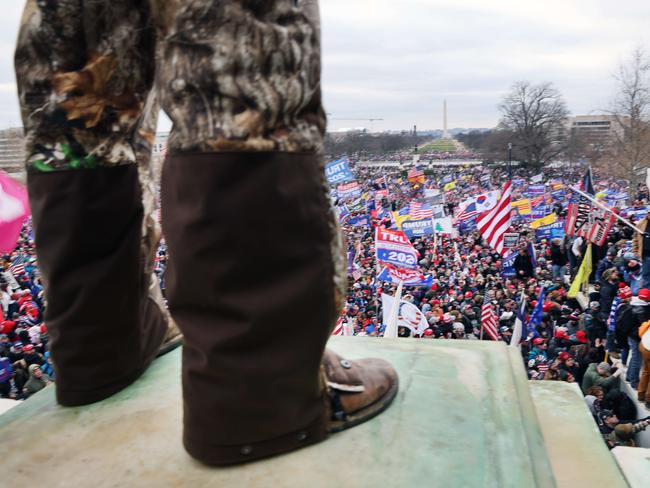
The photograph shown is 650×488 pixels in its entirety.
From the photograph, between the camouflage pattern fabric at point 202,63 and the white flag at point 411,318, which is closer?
the camouflage pattern fabric at point 202,63

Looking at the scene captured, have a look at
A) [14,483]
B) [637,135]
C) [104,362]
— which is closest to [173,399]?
[104,362]

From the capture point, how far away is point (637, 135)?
89.0 ft

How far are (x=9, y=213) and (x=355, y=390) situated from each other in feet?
24.2

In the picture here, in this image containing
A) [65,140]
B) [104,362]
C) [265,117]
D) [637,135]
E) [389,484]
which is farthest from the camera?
[637,135]

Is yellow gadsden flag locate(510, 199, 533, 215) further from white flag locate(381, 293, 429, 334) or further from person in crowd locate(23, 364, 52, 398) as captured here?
person in crowd locate(23, 364, 52, 398)

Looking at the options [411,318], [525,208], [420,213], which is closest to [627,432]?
[411,318]

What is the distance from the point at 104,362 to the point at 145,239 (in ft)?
1.41

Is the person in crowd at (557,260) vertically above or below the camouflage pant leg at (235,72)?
below

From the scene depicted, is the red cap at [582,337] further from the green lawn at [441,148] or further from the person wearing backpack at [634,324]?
the green lawn at [441,148]

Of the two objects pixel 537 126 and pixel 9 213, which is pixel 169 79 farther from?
pixel 537 126

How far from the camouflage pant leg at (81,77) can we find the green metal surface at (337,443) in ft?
2.60

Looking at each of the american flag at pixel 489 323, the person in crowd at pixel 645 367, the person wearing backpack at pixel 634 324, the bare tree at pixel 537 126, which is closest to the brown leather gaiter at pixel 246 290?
the person in crowd at pixel 645 367

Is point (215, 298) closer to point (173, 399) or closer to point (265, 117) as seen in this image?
point (265, 117)

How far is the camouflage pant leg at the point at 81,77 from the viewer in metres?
1.64
